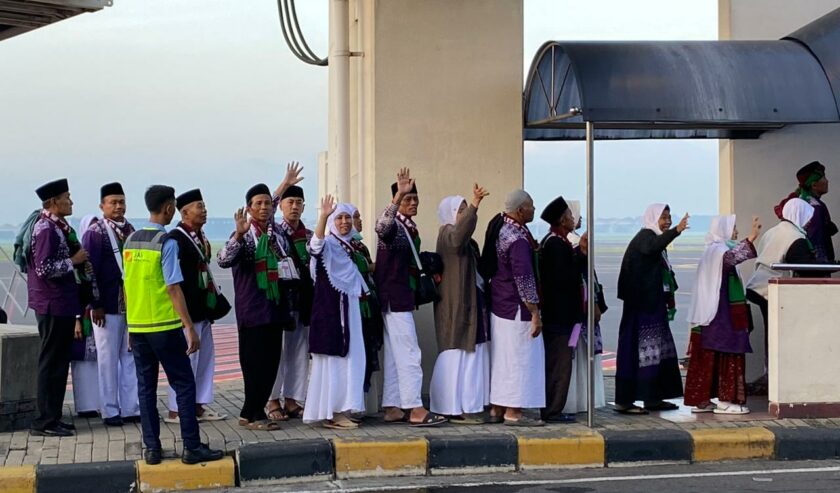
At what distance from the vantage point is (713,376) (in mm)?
9945

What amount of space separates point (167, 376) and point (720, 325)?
14.3 feet

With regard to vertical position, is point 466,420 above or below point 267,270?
below

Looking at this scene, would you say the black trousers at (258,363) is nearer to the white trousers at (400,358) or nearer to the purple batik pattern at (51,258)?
the white trousers at (400,358)

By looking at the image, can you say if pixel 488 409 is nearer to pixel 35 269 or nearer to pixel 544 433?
pixel 544 433

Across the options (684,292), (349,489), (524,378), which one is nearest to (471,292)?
(524,378)

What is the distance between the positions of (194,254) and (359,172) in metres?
2.27

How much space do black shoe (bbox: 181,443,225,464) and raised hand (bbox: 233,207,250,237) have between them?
4.90ft

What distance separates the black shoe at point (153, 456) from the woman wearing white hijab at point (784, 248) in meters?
5.06

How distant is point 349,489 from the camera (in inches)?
305

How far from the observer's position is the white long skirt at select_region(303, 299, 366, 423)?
892 centimetres

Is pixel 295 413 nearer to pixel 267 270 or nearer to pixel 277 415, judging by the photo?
pixel 277 415

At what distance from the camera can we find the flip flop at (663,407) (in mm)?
9945

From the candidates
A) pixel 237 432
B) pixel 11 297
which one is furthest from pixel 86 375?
pixel 11 297

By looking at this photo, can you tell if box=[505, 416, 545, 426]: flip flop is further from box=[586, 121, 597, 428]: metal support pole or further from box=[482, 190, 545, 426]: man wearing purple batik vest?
box=[586, 121, 597, 428]: metal support pole
